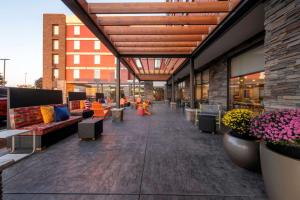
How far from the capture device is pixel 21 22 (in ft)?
57.5

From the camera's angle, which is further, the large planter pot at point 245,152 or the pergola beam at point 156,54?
the pergola beam at point 156,54

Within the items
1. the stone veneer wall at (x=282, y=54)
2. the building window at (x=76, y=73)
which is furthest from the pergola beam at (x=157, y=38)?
the building window at (x=76, y=73)

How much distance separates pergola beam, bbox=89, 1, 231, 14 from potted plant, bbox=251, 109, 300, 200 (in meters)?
3.31

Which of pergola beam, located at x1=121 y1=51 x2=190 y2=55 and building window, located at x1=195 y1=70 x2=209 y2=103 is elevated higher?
pergola beam, located at x1=121 y1=51 x2=190 y2=55

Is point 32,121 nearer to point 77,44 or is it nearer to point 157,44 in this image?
point 157,44

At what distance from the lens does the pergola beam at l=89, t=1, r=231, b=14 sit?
4316mm

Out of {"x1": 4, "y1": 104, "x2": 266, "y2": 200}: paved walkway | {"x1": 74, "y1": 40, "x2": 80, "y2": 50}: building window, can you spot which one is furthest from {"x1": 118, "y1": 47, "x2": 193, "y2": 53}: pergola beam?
{"x1": 74, "y1": 40, "x2": 80, "y2": 50}: building window

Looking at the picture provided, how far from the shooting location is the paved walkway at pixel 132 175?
8.00 feet

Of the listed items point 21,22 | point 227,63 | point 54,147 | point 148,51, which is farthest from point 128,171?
point 21,22

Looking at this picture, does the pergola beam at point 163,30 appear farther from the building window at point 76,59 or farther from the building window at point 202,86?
the building window at point 76,59

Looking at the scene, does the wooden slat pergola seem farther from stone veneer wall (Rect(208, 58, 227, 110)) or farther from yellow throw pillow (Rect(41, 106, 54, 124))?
yellow throw pillow (Rect(41, 106, 54, 124))

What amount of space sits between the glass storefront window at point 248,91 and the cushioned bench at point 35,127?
6570mm

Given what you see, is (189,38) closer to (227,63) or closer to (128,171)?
(227,63)

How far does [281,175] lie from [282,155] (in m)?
0.21
